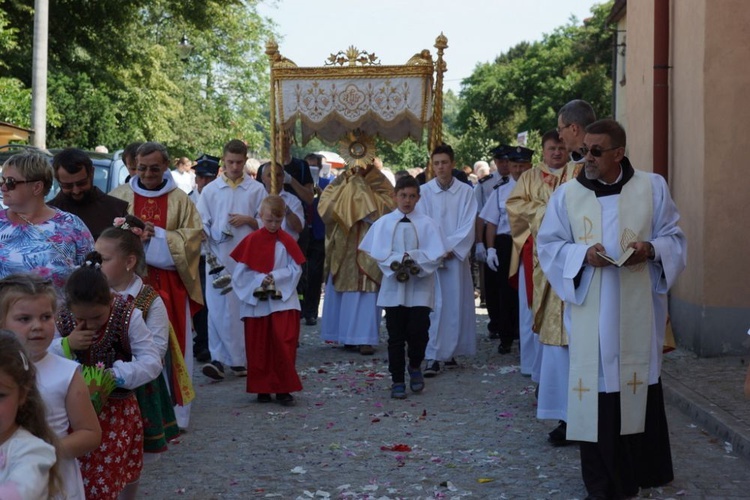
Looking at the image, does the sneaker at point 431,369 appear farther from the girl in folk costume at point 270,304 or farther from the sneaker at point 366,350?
the girl in folk costume at point 270,304

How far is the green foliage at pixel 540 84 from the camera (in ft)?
187

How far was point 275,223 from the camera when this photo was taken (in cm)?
990

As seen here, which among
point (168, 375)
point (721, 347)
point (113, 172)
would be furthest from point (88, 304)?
point (113, 172)

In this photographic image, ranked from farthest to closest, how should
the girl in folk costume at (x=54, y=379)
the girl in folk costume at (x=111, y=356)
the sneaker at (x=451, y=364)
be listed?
the sneaker at (x=451, y=364) < the girl in folk costume at (x=111, y=356) < the girl in folk costume at (x=54, y=379)

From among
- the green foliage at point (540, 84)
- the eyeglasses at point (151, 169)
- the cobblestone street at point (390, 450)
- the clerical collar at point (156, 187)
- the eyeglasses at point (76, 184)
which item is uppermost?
Result: the green foliage at point (540, 84)

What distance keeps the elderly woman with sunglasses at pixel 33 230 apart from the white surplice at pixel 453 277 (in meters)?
5.87

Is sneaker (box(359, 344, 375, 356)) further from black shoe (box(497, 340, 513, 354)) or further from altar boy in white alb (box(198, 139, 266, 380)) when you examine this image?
altar boy in white alb (box(198, 139, 266, 380))

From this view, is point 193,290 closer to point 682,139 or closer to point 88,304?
point 88,304

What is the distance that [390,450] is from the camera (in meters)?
7.85

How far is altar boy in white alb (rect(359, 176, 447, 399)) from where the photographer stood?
10008 millimetres

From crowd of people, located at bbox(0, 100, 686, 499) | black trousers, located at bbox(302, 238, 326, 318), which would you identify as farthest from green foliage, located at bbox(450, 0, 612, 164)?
crowd of people, located at bbox(0, 100, 686, 499)

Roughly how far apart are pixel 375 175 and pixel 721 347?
4.31 m

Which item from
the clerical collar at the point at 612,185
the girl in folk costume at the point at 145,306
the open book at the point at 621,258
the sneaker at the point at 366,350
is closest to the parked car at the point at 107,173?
the sneaker at the point at 366,350

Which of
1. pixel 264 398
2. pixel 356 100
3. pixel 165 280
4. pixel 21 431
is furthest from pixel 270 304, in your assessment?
pixel 21 431
